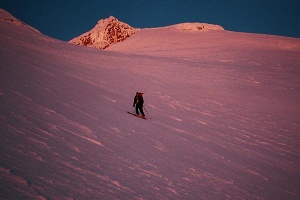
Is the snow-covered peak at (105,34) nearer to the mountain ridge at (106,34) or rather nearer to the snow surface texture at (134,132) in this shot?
the mountain ridge at (106,34)

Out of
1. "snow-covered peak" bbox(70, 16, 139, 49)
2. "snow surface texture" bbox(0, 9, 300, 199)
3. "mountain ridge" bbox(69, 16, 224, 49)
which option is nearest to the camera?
"snow surface texture" bbox(0, 9, 300, 199)

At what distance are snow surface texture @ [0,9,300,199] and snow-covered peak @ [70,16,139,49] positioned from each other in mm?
86513

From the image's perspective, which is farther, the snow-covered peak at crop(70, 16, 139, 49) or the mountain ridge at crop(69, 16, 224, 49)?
the snow-covered peak at crop(70, 16, 139, 49)

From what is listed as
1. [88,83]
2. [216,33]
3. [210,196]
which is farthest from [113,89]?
[216,33]

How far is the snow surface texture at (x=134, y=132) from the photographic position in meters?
4.81

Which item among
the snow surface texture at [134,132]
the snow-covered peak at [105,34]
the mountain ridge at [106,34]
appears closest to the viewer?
the snow surface texture at [134,132]

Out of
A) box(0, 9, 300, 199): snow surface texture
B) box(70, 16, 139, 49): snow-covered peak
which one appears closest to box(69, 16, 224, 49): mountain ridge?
box(70, 16, 139, 49): snow-covered peak

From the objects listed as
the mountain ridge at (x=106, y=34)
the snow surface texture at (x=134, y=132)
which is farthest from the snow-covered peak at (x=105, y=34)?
the snow surface texture at (x=134, y=132)

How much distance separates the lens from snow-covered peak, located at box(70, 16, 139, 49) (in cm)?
10475

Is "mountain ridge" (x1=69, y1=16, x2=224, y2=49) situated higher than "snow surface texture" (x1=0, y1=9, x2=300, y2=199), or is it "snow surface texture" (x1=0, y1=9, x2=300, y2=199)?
"mountain ridge" (x1=69, y1=16, x2=224, y2=49)

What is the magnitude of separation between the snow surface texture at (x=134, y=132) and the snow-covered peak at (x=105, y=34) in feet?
284

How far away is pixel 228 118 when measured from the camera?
13422mm

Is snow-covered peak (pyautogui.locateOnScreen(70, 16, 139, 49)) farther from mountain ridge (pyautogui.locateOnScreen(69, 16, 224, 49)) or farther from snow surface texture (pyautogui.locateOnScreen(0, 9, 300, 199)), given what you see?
snow surface texture (pyautogui.locateOnScreen(0, 9, 300, 199))

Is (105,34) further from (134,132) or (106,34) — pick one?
(134,132)
